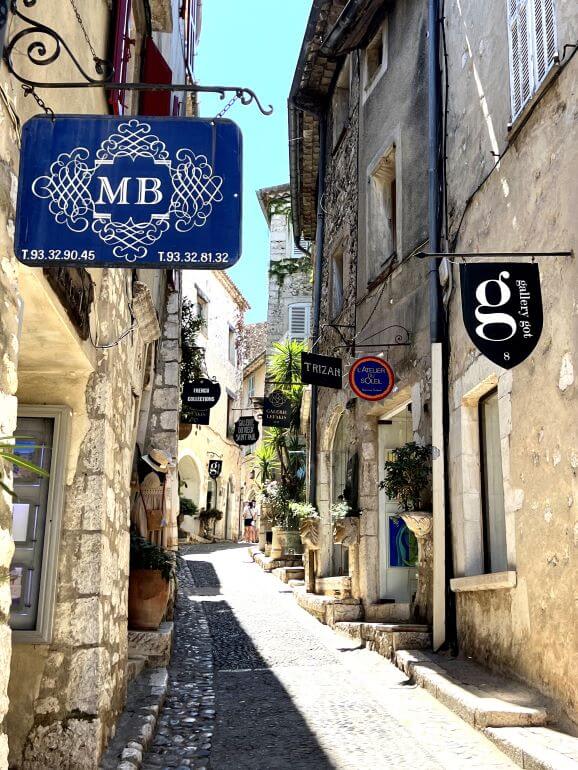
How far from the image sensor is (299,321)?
78.5 ft

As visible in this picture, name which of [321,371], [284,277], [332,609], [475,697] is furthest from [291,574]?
[284,277]

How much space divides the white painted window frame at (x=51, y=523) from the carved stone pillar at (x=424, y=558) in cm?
440

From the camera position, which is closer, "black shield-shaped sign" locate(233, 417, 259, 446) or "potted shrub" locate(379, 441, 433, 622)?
"potted shrub" locate(379, 441, 433, 622)

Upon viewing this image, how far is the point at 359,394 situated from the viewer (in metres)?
9.91

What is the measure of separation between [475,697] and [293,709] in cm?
139

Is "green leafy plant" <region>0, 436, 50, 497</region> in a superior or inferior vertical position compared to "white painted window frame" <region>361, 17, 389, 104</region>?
inferior

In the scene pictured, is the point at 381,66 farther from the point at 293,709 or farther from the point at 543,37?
the point at 293,709

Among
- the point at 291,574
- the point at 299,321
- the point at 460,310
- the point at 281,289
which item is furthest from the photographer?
the point at 281,289

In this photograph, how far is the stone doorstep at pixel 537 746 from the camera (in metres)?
4.50

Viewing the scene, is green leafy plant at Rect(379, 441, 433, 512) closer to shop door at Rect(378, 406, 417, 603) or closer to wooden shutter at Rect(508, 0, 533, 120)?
shop door at Rect(378, 406, 417, 603)

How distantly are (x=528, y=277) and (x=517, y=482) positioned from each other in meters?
1.68

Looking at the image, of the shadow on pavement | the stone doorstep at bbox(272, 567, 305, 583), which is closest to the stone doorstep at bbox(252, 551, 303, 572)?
the stone doorstep at bbox(272, 567, 305, 583)

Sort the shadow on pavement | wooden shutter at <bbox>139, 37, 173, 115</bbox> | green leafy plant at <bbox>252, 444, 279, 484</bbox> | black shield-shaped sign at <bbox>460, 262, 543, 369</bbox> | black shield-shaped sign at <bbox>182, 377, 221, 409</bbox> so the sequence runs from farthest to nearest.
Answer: green leafy plant at <bbox>252, 444, 279, 484</bbox> → black shield-shaped sign at <bbox>182, 377, 221, 409</bbox> → wooden shutter at <bbox>139, 37, 173, 115</bbox> → black shield-shaped sign at <bbox>460, 262, 543, 369</bbox> → the shadow on pavement

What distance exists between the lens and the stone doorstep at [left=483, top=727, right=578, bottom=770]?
4.50m
